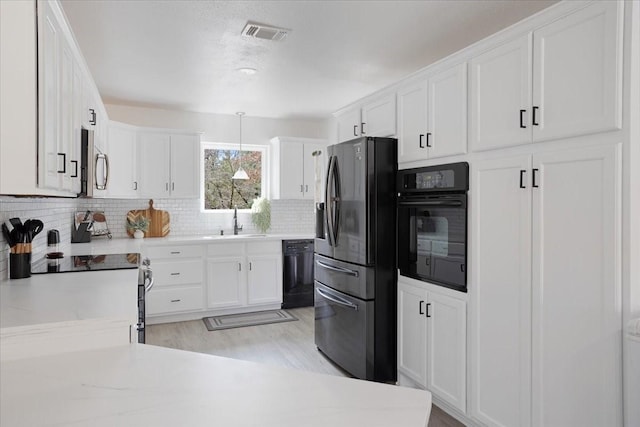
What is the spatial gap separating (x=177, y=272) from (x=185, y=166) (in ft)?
4.36

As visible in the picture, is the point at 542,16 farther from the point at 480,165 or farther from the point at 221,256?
the point at 221,256

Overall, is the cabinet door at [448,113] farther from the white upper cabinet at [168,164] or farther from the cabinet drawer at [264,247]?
the white upper cabinet at [168,164]

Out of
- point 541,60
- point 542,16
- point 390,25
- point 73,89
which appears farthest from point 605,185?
point 73,89

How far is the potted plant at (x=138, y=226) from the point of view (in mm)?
4863

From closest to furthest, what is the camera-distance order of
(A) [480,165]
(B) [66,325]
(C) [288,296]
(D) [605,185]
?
(B) [66,325]
(D) [605,185]
(A) [480,165]
(C) [288,296]

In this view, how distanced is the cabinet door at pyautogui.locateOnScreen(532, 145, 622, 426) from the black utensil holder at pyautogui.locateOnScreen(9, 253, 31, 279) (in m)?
2.74

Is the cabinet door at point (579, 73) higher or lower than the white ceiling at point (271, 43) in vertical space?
lower

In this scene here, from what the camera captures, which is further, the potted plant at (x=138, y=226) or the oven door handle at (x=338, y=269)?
the potted plant at (x=138, y=226)

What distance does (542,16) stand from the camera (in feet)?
6.12

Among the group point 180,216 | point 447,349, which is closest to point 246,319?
point 180,216

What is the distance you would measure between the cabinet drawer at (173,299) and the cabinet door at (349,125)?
99.6 inches

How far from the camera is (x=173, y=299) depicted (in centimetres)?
462

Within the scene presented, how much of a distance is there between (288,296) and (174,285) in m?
1.43

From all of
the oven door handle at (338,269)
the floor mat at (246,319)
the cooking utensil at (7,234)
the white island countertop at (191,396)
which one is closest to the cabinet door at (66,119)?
the cooking utensil at (7,234)
